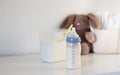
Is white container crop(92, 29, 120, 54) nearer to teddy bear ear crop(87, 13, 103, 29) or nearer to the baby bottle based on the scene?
teddy bear ear crop(87, 13, 103, 29)

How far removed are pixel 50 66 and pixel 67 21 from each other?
0.48 metres

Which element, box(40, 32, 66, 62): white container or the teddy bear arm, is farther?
the teddy bear arm

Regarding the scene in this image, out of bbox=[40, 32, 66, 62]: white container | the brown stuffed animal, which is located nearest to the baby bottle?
bbox=[40, 32, 66, 62]: white container

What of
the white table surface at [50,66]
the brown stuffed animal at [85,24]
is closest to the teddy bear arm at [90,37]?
the brown stuffed animal at [85,24]

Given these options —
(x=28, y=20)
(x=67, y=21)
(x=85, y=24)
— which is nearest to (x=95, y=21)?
(x=85, y=24)

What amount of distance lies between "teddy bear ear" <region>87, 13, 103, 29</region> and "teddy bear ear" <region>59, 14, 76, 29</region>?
111mm

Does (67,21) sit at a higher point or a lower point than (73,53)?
higher

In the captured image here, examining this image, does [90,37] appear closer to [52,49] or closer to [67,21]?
[67,21]

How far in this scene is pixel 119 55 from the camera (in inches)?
57.0

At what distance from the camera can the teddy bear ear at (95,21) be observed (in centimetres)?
152

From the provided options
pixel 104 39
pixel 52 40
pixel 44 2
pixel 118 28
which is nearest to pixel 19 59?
pixel 52 40

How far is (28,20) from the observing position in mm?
1481

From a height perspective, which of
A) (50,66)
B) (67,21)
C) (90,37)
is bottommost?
(50,66)

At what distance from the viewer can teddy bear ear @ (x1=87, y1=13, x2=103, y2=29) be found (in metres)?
1.52
